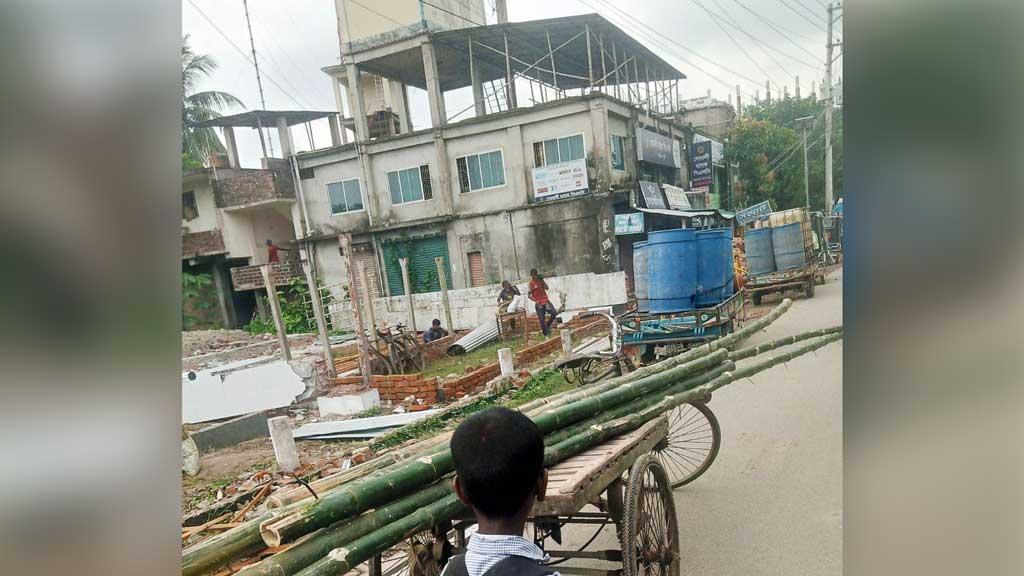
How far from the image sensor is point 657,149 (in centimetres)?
208

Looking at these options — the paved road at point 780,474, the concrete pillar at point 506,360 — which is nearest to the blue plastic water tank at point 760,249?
the paved road at point 780,474

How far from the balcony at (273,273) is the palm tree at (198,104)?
1.61 ft

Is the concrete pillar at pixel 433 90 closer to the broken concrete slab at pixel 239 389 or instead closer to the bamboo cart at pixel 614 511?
the broken concrete slab at pixel 239 389

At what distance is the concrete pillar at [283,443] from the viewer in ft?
6.97

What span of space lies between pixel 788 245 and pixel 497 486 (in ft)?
4.62

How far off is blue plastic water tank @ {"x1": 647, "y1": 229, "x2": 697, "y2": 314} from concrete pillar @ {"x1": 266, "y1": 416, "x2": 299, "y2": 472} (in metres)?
1.53

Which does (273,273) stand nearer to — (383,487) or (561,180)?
(383,487)

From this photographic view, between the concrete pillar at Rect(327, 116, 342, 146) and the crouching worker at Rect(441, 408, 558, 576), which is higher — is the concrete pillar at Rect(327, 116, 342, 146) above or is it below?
above

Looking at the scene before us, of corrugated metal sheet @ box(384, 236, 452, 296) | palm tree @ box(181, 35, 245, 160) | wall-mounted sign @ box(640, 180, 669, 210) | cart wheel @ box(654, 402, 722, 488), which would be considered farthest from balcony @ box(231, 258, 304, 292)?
cart wheel @ box(654, 402, 722, 488)

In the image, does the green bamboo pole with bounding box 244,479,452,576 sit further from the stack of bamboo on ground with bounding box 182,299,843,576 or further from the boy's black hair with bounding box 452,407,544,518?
the boy's black hair with bounding box 452,407,544,518

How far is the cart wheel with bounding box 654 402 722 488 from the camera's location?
2395 mm

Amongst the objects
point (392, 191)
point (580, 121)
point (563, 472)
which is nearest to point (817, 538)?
point (563, 472)

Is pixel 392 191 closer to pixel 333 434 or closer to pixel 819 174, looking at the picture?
pixel 333 434
